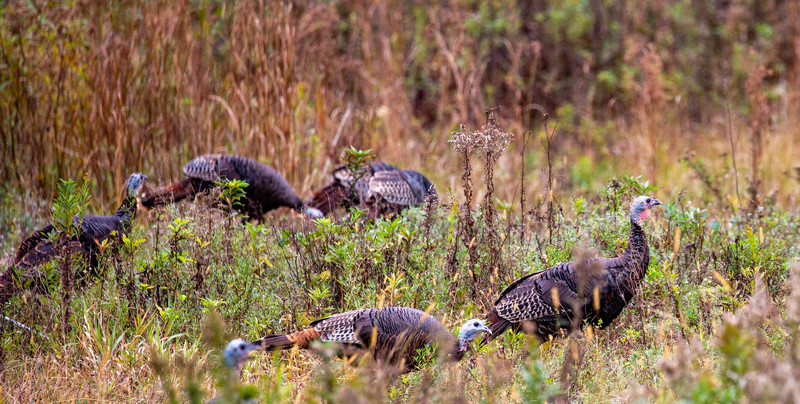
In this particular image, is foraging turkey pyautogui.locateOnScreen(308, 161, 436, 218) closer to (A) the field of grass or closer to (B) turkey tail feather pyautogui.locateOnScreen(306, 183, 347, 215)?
(B) turkey tail feather pyautogui.locateOnScreen(306, 183, 347, 215)

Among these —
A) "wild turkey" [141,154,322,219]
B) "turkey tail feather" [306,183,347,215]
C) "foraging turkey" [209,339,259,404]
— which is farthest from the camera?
"turkey tail feather" [306,183,347,215]

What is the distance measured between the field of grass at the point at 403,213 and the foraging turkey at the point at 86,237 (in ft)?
0.63

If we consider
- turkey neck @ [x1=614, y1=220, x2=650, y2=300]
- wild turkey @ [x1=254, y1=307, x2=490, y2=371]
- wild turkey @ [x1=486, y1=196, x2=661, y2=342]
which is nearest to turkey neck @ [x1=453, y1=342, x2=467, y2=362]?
wild turkey @ [x1=254, y1=307, x2=490, y2=371]

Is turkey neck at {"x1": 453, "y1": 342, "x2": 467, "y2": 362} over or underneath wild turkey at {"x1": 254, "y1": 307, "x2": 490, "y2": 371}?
Answer: underneath

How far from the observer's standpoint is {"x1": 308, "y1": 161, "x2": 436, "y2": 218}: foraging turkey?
20.9ft

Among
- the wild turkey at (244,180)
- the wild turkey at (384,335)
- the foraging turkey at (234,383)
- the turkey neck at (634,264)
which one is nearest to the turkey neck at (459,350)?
the wild turkey at (384,335)

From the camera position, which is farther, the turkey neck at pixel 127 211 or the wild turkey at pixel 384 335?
the turkey neck at pixel 127 211

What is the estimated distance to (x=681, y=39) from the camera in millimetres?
12281

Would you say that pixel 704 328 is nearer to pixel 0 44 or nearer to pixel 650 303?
pixel 650 303

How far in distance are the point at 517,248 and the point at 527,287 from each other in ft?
2.44

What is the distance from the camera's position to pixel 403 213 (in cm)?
566

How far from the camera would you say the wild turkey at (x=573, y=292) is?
4.23 meters

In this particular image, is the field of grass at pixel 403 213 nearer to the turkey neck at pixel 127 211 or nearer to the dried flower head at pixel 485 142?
the dried flower head at pixel 485 142

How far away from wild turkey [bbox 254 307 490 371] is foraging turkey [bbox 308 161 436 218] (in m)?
2.24
